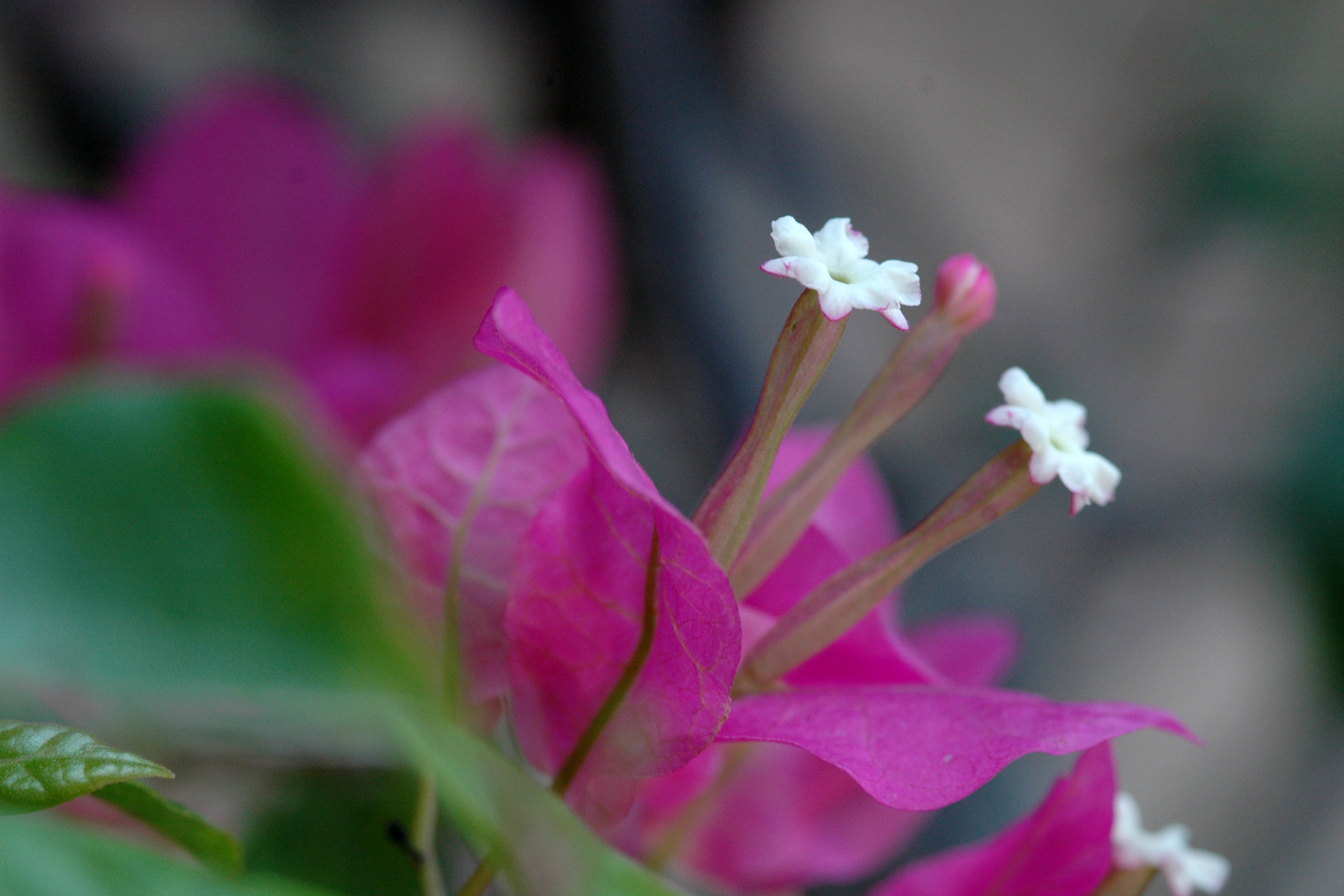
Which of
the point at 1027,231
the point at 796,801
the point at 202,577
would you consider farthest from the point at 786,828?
the point at 1027,231

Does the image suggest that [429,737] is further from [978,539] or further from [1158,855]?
[978,539]

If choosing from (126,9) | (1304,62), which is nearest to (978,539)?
(1304,62)

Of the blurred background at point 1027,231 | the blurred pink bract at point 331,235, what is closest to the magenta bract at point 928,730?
the blurred pink bract at point 331,235

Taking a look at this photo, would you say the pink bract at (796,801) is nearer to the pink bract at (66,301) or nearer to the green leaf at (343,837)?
the green leaf at (343,837)

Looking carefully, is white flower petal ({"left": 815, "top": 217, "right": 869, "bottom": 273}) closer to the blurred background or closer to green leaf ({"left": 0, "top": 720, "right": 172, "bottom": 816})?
green leaf ({"left": 0, "top": 720, "right": 172, "bottom": 816})

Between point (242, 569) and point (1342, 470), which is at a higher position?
point (1342, 470)

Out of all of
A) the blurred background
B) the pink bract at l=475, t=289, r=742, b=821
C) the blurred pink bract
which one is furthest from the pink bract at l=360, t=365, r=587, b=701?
the blurred background
